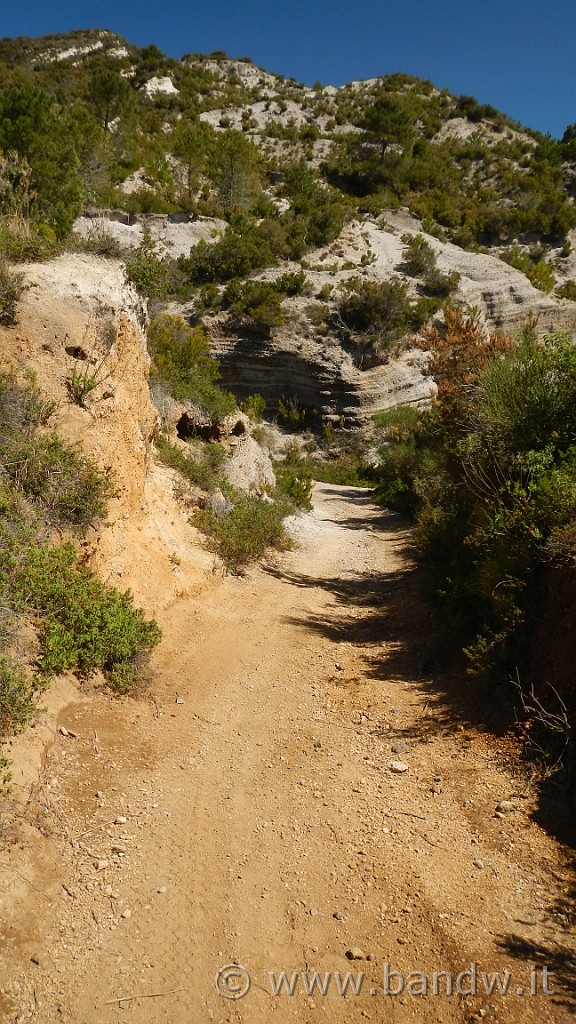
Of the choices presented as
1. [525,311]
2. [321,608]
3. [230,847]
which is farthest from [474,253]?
[230,847]

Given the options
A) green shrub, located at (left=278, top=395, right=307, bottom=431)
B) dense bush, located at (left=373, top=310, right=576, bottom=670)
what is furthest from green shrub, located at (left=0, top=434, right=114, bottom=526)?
green shrub, located at (left=278, top=395, right=307, bottom=431)

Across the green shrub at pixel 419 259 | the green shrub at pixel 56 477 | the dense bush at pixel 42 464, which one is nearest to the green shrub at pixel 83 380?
the dense bush at pixel 42 464

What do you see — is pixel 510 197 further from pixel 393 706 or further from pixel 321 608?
pixel 393 706

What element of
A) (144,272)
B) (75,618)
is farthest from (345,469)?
(75,618)

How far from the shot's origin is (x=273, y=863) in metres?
3.62

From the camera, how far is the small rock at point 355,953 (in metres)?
2.97

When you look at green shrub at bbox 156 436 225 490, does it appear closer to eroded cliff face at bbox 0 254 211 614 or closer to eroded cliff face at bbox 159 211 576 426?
eroded cliff face at bbox 0 254 211 614

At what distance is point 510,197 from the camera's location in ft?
119

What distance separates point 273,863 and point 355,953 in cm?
80

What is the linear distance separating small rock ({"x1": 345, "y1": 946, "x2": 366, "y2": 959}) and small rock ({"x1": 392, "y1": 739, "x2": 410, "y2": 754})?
1.90m

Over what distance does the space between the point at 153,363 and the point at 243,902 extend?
31.5 ft

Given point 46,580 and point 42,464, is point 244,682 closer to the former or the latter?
point 46,580

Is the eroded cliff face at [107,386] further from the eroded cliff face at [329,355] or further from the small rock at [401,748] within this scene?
the eroded cliff face at [329,355]

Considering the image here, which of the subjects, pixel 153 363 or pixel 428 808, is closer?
pixel 428 808
